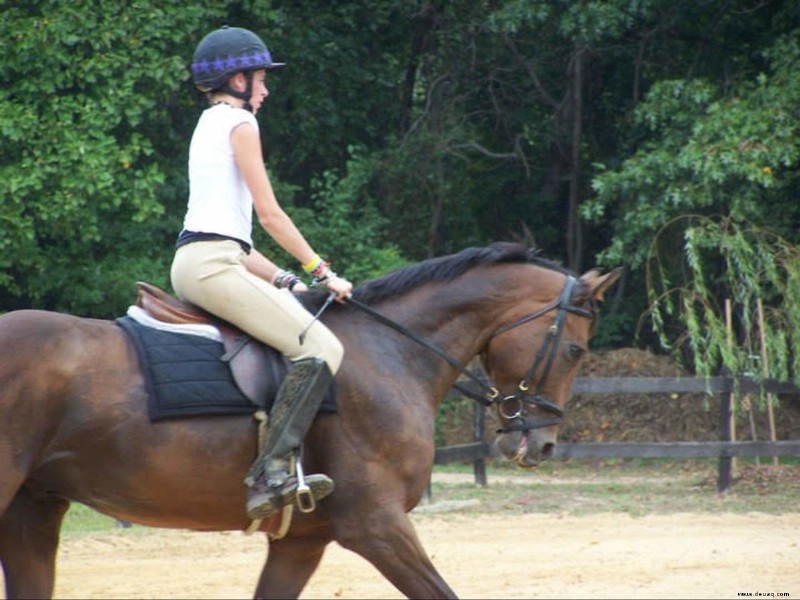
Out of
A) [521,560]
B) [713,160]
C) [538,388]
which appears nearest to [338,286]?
[538,388]

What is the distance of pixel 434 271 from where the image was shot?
5789 mm

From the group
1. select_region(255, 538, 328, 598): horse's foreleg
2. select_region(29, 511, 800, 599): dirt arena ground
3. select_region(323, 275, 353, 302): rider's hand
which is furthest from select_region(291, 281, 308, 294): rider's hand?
select_region(29, 511, 800, 599): dirt arena ground

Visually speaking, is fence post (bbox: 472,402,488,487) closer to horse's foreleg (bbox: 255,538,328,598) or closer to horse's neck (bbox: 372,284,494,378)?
horse's neck (bbox: 372,284,494,378)

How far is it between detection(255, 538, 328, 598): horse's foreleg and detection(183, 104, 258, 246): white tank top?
135 cm

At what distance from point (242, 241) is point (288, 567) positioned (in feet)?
4.69

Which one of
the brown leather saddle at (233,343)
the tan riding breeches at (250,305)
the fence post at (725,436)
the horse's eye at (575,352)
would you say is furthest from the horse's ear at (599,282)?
the fence post at (725,436)

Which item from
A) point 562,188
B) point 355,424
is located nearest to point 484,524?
point 355,424

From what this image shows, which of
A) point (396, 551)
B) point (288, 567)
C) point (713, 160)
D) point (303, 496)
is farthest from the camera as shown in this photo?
point (713, 160)

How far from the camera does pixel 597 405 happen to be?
1914 centimetres

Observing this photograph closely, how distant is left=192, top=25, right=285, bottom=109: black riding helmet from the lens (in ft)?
17.4

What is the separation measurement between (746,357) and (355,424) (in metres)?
9.36

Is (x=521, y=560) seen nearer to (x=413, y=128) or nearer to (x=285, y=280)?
(x=285, y=280)

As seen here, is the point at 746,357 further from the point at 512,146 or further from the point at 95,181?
the point at 512,146

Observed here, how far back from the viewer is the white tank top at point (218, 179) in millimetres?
5250
